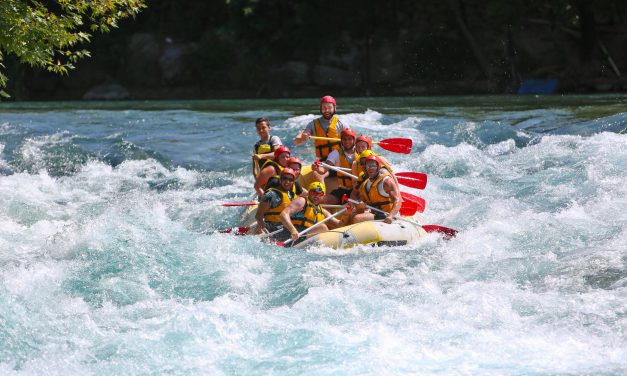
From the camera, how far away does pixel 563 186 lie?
11.3 meters

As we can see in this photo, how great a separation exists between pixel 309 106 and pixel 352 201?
15.0m

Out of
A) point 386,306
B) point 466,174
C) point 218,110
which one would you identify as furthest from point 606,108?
point 386,306

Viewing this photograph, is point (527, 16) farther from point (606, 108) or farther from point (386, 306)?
point (386, 306)

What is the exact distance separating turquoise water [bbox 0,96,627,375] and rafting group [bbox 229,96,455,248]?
26cm

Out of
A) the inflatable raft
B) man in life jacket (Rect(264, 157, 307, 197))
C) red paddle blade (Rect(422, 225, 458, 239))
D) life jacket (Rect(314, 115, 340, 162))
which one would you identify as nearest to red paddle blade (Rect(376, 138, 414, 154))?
life jacket (Rect(314, 115, 340, 162))

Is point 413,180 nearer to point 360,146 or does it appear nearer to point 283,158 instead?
point 360,146

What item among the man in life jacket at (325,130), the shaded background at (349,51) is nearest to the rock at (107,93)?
the shaded background at (349,51)

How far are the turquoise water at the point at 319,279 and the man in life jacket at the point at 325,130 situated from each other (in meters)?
1.50

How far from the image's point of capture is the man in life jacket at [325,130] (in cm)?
999

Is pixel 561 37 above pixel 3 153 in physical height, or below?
above

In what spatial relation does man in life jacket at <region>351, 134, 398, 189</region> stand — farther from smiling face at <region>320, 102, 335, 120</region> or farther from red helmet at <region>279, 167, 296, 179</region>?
red helmet at <region>279, 167, 296, 179</region>

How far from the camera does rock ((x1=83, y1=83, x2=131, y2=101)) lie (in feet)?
106

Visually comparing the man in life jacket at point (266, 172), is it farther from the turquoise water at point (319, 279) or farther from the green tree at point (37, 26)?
the green tree at point (37, 26)

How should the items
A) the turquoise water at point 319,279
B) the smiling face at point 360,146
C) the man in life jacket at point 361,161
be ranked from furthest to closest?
the smiling face at point 360,146, the man in life jacket at point 361,161, the turquoise water at point 319,279
